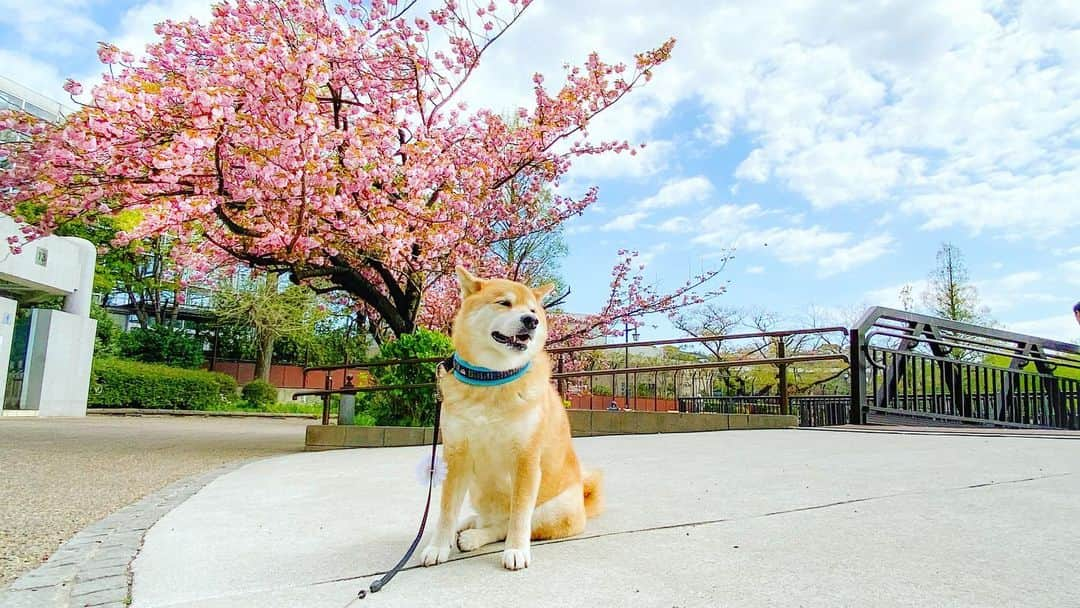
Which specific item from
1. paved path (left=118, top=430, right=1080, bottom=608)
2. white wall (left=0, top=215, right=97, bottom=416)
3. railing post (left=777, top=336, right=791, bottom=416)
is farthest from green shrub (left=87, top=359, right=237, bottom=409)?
railing post (left=777, top=336, right=791, bottom=416)

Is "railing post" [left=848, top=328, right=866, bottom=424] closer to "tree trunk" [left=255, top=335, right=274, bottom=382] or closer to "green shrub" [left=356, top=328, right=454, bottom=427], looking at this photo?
"green shrub" [left=356, top=328, right=454, bottom=427]

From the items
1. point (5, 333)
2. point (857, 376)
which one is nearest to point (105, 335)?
point (5, 333)

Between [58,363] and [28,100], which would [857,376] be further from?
[28,100]

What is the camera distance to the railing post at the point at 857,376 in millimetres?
7453

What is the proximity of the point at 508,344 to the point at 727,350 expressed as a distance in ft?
60.8

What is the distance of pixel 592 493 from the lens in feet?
9.14

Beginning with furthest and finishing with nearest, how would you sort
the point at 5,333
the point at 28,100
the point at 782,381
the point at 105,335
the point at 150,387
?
1. the point at 28,100
2. the point at 105,335
3. the point at 150,387
4. the point at 5,333
5. the point at 782,381

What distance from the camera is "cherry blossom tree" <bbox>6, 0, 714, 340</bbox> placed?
6.78 m

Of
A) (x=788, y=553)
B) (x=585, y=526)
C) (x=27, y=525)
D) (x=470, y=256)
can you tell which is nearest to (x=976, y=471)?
(x=788, y=553)

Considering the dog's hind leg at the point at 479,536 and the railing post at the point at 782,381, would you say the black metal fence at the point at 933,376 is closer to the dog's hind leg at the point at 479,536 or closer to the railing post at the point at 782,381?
the railing post at the point at 782,381

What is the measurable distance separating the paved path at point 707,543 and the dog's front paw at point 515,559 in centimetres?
3

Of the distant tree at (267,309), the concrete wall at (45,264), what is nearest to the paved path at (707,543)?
the concrete wall at (45,264)

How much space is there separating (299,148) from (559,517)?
230 inches

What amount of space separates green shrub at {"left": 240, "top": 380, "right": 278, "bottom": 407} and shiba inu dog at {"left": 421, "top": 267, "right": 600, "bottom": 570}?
73.5 feet
